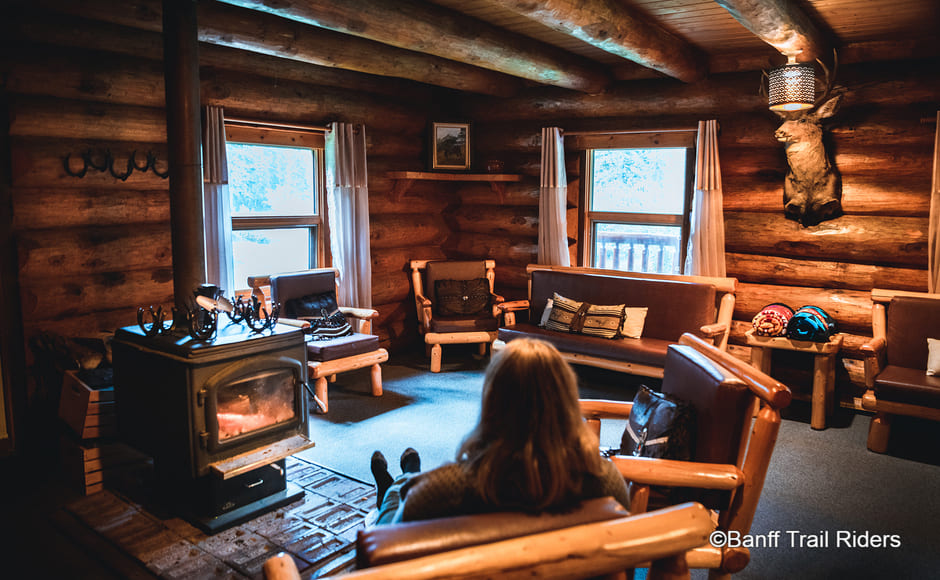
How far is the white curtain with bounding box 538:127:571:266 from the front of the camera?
633 cm

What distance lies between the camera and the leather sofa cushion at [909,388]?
4.01 meters

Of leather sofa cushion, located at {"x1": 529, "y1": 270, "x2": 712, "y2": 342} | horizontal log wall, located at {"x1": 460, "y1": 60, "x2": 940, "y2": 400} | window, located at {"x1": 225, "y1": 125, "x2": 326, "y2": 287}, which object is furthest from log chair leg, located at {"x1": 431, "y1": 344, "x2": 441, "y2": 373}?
horizontal log wall, located at {"x1": 460, "y1": 60, "x2": 940, "y2": 400}

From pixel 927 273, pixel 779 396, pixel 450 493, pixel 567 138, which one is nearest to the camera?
pixel 450 493

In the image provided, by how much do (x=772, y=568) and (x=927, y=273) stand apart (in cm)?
313

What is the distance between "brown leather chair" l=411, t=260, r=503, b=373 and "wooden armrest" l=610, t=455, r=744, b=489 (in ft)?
12.5

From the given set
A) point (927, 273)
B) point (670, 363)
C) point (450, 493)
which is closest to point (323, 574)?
point (450, 493)

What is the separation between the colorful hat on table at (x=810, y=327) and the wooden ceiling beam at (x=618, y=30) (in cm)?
211

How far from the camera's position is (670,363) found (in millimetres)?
2861

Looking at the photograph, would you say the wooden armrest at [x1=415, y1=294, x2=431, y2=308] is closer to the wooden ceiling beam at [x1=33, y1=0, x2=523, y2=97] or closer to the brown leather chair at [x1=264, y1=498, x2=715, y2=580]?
the wooden ceiling beam at [x1=33, y1=0, x2=523, y2=97]

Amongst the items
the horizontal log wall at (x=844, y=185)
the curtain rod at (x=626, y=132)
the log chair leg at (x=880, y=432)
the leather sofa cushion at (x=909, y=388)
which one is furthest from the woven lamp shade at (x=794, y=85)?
the log chair leg at (x=880, y=432)

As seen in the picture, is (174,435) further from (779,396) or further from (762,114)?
(762,114)

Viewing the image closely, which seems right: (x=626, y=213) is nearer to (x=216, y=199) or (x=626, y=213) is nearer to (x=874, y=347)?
(x=874, y=347)

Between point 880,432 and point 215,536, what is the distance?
4005 millimetres

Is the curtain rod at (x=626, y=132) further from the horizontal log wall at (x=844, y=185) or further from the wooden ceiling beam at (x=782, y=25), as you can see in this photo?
the wooden ceiling beam at (x=782, y=25)
